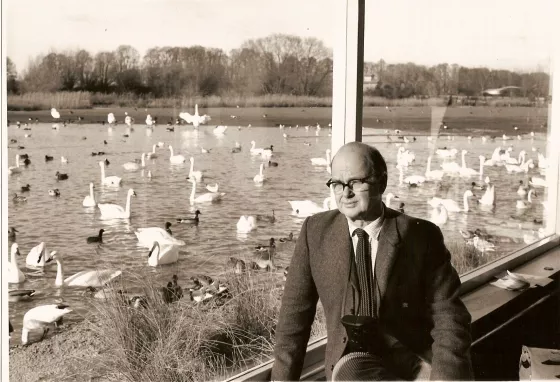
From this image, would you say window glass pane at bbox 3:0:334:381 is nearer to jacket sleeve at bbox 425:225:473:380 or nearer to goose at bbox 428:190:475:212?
jacket sleeve at bbox 425:225:473:380

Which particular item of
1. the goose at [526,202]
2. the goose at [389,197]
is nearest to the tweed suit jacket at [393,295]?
the goose at [389,197]

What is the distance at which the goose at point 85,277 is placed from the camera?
84.5 inches

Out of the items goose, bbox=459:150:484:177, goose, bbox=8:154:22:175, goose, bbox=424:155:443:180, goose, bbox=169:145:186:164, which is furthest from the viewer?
goose, bbox=459:150:484:177

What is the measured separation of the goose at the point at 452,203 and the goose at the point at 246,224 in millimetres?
1282

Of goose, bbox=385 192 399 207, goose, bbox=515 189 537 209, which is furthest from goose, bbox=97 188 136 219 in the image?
goose, bbox=515 189 537 209

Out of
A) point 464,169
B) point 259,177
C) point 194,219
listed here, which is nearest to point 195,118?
point 194,219

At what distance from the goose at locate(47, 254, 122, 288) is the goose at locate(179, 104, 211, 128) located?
0.54 m

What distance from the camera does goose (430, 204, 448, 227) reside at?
156 inches

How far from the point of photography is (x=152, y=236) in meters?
2.46

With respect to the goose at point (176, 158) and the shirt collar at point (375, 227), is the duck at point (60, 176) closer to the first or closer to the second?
the goose at point (176, 158)

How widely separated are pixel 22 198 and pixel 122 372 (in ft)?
1.99

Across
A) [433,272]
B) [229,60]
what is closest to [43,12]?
[229,60]

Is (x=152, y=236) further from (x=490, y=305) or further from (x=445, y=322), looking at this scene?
(x=490, y=305)

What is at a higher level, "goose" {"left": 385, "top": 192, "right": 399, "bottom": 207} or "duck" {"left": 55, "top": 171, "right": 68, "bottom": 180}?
"duck" {"left": 55, "top": 171, "right": 68, "bottom": 180}
